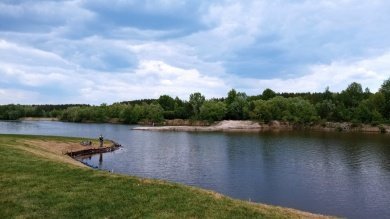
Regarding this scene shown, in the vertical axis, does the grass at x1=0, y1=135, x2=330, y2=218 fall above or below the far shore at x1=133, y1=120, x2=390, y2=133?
below

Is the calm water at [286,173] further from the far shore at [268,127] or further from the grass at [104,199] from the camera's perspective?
the far shore at [268,127]

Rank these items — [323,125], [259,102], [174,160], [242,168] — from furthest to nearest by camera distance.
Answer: [259,102] → [323,125] → [174,160] → [242,168]

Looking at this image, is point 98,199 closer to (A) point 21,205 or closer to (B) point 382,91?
(A) point 21,205

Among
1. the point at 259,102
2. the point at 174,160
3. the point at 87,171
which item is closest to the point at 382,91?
the point at 259,102

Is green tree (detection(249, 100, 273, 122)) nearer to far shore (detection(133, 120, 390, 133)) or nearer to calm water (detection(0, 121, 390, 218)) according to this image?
far shore (detection(133, 120, 390, 133))

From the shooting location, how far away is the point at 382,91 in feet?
629

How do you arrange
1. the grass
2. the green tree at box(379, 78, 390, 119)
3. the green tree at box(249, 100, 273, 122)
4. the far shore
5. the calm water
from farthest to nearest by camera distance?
the green tree at box(249, 100, 273, 122), the green tree at box(379, 78, 390, 119), the far shore, the calm water, the grass

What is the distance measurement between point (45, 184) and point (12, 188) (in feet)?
7.36

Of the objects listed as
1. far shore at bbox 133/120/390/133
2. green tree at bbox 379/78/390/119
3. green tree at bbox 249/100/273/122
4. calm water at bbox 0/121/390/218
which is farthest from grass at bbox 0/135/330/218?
green tree at bbox 379/78/390/119

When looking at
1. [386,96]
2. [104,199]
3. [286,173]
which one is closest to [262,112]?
[386,96]

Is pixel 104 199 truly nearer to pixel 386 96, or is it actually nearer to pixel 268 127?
pixel 268 127

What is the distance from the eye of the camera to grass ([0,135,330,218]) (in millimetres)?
21578

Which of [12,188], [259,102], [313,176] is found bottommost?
[313,176]

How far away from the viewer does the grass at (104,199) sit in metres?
21.6
